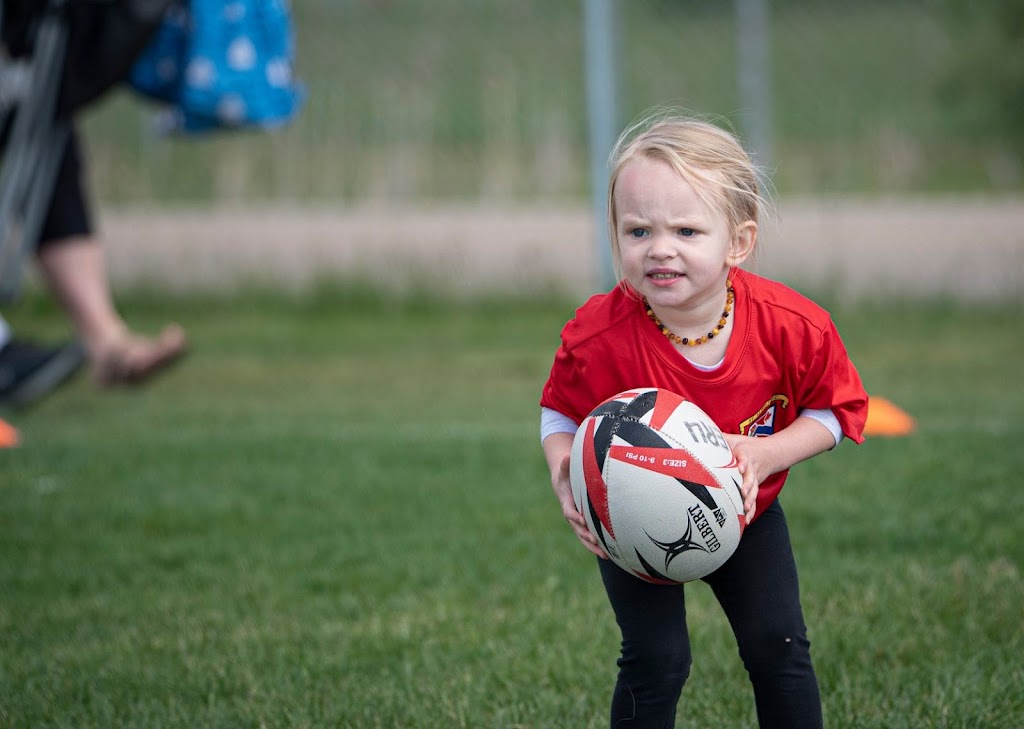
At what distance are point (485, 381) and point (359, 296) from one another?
9.81ft

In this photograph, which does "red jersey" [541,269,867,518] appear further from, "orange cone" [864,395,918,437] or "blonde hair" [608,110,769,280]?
"orange cone" [864,395,918,437]

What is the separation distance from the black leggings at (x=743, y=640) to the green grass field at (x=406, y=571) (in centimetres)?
47

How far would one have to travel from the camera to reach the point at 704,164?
104 inches

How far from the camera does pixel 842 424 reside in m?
2.71

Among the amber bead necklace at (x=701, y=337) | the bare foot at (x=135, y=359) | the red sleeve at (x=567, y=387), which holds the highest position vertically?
the amber bead necklace at (x=701, y=337)

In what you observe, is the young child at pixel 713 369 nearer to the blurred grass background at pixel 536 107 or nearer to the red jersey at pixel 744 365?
the red jersey at pixel 744 365

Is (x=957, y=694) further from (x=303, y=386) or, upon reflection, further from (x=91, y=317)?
(x=303, y=386)

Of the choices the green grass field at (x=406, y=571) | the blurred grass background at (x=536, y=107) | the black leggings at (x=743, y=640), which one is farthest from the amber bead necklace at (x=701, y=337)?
the blurred grass background at (x=536, y=107)

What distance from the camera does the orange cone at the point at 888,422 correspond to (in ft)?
20.4

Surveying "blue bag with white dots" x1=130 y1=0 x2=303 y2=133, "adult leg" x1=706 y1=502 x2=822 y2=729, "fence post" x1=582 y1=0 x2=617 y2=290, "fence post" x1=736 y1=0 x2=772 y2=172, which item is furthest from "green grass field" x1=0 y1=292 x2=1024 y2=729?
"fence post" x1=736 y1=0 x2=772 y2=172

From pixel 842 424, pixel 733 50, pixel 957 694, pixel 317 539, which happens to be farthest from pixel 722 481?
pixel 733 50

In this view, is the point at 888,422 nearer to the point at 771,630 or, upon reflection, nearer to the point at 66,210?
the point at 771,630

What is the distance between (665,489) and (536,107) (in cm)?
1029

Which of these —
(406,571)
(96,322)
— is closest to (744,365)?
(406,571)
